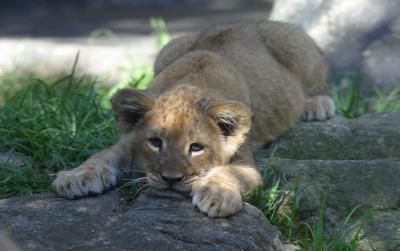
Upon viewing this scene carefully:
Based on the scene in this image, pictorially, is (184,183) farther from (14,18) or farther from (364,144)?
(14,18)

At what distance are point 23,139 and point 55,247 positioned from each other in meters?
2.04

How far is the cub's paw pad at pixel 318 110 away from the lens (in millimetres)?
6435

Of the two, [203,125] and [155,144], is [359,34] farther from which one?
Result: [155,144]

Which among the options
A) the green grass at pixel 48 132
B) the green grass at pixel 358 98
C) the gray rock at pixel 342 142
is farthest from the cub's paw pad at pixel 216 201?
the green grass at pixel 358 98

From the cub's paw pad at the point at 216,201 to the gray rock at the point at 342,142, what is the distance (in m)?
1.38

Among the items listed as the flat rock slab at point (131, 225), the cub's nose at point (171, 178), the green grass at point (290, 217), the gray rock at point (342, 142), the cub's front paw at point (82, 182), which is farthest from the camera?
the gray rock at point (342, 142)

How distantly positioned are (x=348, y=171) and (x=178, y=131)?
1235 millimetres

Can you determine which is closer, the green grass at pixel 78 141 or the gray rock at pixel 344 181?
the green grass at pixel 78 141

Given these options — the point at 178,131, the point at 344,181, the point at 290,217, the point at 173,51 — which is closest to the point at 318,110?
the point at 173,51

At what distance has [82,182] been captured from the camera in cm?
453

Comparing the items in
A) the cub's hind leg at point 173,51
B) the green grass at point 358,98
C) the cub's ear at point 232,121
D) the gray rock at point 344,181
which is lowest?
the gray rock at point 344,181

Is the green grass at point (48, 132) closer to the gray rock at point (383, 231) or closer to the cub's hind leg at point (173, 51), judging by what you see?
the cub's hind leg at point (173, 51)

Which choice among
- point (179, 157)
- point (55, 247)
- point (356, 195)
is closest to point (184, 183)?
point (179, 157)

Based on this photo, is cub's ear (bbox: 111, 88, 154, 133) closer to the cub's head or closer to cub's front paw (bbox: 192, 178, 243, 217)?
the cub's head
